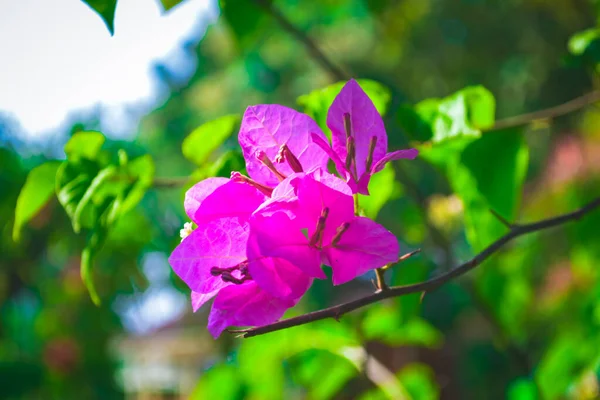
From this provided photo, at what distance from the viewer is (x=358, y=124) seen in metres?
0.26

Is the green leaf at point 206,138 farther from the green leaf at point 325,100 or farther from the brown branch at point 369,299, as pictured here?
the brown branch at point 369,299

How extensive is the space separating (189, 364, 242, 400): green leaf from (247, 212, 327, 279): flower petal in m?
0.67

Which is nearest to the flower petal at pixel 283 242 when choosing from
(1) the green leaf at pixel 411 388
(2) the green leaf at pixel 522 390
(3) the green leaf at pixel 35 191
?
(3) the green leaf at pixel 35 191

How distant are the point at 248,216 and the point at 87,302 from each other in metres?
2.11

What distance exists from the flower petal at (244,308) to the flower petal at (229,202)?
0.03 m

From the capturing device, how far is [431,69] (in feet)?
14.4

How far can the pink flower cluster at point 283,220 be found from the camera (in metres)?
0.23

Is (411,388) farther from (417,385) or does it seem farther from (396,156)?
(396,156)

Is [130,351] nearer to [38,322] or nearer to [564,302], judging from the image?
[38,322]

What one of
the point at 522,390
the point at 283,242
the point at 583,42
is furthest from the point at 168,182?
the point at 522,390

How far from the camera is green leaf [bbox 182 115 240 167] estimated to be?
436 millimetres

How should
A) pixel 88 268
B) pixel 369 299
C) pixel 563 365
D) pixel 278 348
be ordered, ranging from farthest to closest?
pixel 278 348 < pixel 563 365 < pixel 88 268 < pixel 369 299

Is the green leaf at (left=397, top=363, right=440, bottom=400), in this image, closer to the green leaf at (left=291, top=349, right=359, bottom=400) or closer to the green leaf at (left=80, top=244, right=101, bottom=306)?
the green leaf at (left=291, top=349, right=359, bottom=400)

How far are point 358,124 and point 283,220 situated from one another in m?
0.06
